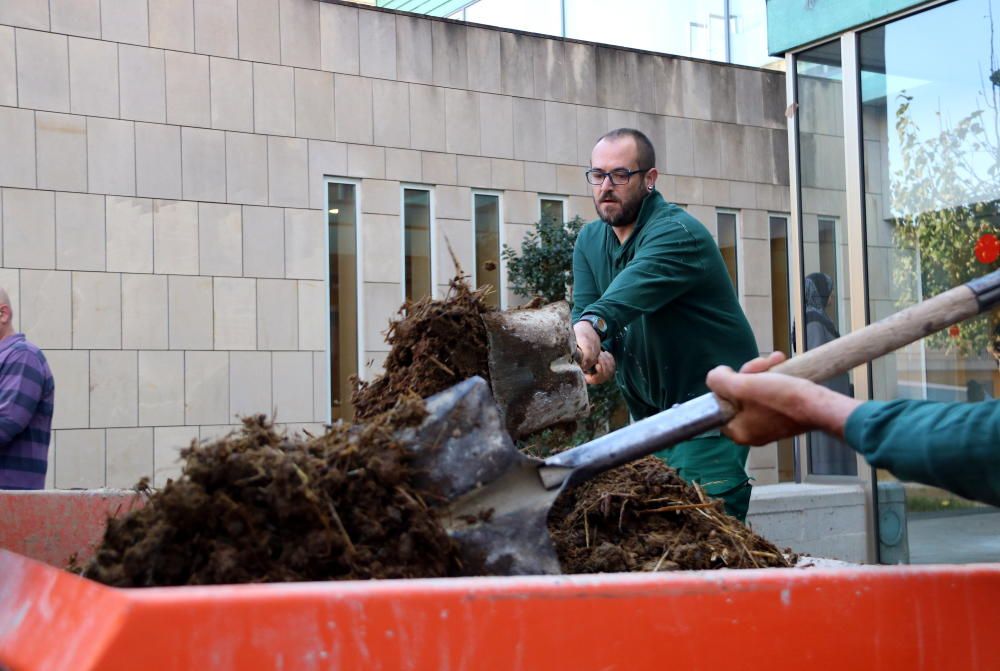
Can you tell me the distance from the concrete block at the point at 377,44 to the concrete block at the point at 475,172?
3.47 ft

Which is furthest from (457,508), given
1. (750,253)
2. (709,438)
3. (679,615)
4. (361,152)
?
(750,253)

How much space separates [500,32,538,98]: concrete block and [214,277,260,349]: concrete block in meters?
3.33

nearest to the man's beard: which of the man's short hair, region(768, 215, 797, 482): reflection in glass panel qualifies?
the man's short hair

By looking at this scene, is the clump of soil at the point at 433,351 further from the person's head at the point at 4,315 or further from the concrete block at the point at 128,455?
the concrete block at the point at 128,455

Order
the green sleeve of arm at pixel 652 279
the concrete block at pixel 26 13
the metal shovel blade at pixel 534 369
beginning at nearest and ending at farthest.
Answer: the metal shovel blade at pixel 534 369 < the green sleeve of arm at pixel 652 279 < the concrete block at pixel 26 13

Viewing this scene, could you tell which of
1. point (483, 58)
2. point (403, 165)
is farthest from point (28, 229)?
point (483, 58)

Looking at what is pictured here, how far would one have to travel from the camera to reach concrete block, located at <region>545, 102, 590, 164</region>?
10.9 metres

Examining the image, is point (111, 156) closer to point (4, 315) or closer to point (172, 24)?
point (172, 24)

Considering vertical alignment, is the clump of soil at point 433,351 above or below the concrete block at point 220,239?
below

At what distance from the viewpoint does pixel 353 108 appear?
32.2ft

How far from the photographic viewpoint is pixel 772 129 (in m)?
12.6

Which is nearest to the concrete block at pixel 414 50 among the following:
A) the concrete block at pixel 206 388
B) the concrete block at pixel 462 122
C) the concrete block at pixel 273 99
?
the concrete block at pixel 462 122

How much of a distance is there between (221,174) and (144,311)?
1344 mm

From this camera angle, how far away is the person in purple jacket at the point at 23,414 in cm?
486
